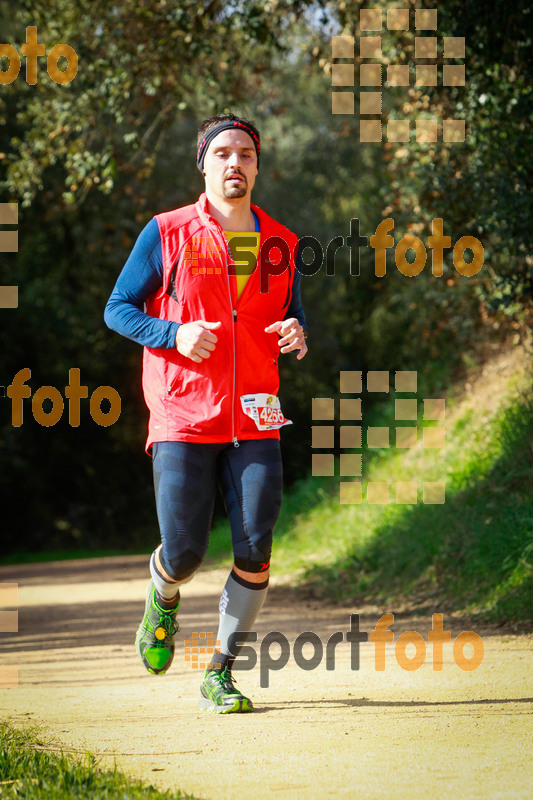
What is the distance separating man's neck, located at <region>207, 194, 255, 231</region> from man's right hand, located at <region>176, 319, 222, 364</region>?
586 millimetres

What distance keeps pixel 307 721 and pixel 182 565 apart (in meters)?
0.83

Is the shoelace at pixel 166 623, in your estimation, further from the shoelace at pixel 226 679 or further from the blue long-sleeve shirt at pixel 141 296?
the blue long-sleeve shirt at pixel 141 296

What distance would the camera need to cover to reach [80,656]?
6547 millimetres

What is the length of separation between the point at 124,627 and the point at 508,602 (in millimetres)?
3106

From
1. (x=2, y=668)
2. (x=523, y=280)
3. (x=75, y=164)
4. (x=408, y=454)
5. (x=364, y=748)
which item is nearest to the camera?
(x=364, y=748)

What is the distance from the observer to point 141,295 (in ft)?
14.2

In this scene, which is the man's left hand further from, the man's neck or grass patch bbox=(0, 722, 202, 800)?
grass patch bbox=(0, 722, 202, 800)

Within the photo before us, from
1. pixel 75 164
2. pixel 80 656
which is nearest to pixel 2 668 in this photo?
pixel 80 656

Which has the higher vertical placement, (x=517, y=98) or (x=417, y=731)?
(x=517, y=98)

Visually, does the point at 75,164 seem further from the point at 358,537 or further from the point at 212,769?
the point at 212,769

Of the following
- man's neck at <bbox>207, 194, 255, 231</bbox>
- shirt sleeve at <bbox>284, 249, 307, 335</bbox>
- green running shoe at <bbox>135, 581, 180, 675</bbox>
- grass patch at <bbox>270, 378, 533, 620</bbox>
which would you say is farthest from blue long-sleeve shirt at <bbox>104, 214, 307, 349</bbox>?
grass patch at <bbox>270, 378, 533, 620</bbox>

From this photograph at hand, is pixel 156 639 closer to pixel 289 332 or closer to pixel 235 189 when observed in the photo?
pixel 289 332

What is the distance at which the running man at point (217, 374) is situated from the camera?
13.7 feet

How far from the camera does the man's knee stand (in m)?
4.22
